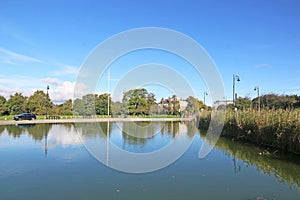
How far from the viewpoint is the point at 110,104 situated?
40250 millimetres

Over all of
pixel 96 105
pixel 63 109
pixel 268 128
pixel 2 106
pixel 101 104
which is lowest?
pixel 268 128

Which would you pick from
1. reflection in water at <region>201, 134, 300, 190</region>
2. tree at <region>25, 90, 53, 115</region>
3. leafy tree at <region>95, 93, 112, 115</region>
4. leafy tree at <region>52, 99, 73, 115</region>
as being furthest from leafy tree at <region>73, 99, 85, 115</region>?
reflection in water at <region>201, 134, 300, 190</region>

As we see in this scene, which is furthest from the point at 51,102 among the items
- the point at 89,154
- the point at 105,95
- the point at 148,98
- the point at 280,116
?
the point at 280,116

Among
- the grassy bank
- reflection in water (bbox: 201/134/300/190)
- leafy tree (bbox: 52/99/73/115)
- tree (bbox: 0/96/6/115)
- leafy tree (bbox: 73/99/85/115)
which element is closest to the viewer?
reflection in water (bbox: 201/134/300/190)

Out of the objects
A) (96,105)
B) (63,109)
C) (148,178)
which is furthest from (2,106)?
(148,178)

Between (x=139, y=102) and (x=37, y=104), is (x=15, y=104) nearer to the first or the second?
(x=37, y=104)

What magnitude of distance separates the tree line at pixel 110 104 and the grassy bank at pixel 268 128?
18.0 metres

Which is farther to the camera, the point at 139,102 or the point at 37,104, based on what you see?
the point at 37,104

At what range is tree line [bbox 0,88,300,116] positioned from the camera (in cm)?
3459

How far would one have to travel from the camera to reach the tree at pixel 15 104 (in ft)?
131

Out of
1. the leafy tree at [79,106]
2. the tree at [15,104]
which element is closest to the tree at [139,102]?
the leafy tree at [79,106]

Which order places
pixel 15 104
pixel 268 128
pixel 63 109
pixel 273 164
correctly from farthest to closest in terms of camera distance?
1. pixel 63 109
2. pixel 15 104
3. pixel 268 128
4. pixel 273 164

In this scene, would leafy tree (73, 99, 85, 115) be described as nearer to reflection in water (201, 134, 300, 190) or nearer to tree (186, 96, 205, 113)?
tree (186, 96, 205, 113)

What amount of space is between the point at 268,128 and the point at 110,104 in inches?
1219
